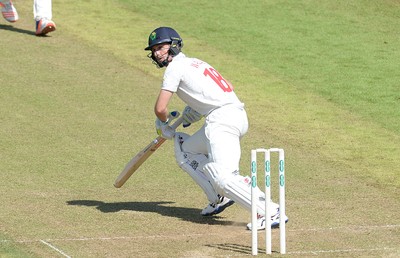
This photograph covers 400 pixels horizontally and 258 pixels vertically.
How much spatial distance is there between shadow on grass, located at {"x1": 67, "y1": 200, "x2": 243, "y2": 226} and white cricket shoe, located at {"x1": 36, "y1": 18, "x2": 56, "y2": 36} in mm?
7195

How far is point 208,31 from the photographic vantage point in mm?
18906

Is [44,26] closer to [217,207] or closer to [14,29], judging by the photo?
[14,29]

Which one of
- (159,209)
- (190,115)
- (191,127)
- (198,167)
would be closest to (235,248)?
(198,167)

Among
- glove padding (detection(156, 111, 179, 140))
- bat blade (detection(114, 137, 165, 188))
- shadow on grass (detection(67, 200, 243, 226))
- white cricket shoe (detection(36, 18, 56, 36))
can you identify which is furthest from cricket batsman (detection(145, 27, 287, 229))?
white cricket shoe (detection(36, 18, 56, 36))

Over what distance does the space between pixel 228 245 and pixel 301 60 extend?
810 centimetres

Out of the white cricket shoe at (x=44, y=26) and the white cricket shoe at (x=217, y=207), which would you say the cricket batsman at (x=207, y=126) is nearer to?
the white cricket shoe at (x=217, y=207)

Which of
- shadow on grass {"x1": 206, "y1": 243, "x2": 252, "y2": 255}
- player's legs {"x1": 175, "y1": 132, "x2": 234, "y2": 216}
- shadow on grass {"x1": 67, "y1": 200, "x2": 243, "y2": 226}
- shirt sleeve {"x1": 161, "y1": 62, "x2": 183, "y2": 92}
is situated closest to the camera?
shadow on grass {"x1": 206, "y1": 243, "x2": 252, "y2": 255}

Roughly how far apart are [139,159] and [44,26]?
731cm

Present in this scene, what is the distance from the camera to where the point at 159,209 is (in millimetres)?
11078

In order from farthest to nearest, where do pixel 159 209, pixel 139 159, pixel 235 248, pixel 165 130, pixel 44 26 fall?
pixel 44 26 < pixel 139 159 < pixel 159 209 < pixel 165 130 < pixel 235 248

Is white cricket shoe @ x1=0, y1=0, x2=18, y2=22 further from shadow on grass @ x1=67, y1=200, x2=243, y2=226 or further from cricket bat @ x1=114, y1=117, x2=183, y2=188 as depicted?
shadow on grass @ x1=67, y1=200, x2=243, y2=226

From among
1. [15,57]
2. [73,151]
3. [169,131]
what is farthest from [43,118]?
[169,131]

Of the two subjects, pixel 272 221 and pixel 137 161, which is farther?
pixel 137 161

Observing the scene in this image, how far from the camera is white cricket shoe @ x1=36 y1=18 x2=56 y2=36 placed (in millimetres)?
17969
